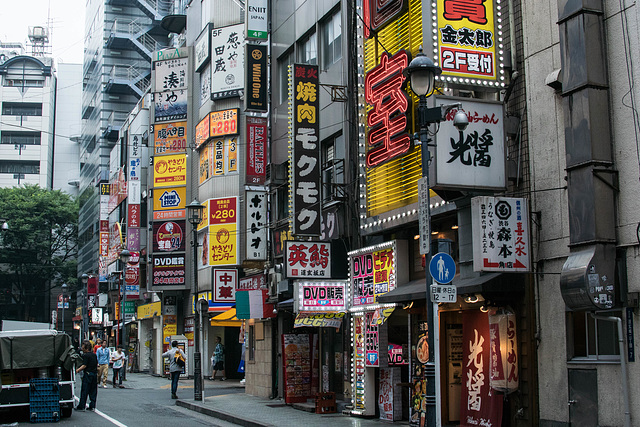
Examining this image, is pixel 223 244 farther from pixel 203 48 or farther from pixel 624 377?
pixel 624 377

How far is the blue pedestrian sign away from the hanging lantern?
10.5 ft

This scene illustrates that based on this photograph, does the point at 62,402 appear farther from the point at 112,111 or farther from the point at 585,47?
the point at 112,111

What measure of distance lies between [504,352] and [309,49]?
584 inches

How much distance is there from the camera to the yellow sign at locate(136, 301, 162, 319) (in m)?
44.0

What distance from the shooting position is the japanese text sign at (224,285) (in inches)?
1268

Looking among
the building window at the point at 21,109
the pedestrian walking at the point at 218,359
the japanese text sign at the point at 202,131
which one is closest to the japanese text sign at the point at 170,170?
the japanese text sign at the point at 202,131

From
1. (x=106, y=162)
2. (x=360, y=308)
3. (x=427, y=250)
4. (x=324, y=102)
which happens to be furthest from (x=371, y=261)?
(x=106, y=162)

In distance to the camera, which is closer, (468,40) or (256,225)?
(468,40)

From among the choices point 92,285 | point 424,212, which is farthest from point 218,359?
point 92,285

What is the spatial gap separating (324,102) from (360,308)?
730cm

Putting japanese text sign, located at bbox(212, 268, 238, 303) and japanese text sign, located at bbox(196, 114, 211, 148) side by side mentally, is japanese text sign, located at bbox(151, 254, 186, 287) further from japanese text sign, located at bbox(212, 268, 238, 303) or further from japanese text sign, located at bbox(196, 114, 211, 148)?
japanese text sign, located at bbox(212, 268, 238, 303)

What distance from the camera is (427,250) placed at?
38.5ft

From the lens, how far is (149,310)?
152 feet

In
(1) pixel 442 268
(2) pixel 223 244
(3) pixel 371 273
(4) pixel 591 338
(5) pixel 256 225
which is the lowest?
(4) pixel 591 338
